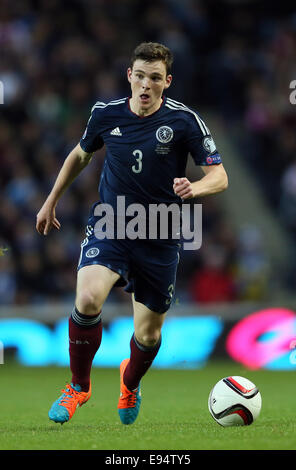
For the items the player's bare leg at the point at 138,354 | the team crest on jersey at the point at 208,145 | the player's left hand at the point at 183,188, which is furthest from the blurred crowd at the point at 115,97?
the player's left hand at the point at 183,188

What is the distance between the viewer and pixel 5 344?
1091 centimetres

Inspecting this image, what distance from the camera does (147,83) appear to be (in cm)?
567

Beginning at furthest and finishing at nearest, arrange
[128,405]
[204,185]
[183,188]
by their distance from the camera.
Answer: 1. [128,405]
2. [204,185]
3. [183,188]

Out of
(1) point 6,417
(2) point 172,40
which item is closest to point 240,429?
(1) point 6,417

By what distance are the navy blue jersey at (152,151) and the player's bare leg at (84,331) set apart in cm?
53

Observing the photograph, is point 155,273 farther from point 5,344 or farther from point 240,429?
point 5,344

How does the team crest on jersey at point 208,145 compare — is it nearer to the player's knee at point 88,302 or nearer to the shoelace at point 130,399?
the player's knee at point 88,302

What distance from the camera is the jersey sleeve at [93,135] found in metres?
5.89

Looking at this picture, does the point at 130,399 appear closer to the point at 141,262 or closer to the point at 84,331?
the point at 84,331

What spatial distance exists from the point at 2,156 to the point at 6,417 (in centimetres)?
687

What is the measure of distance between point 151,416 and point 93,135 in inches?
75.0
